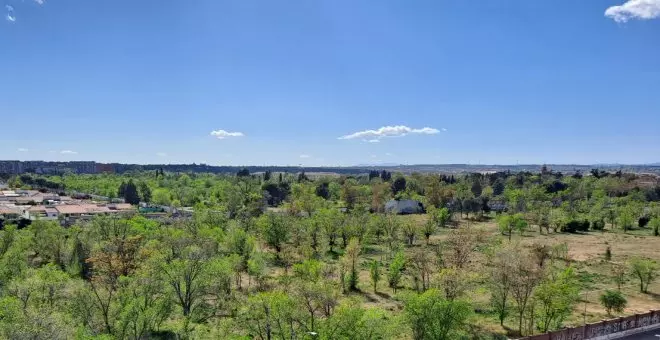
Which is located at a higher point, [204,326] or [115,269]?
[115,269]

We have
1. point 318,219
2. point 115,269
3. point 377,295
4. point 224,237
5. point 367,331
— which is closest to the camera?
point 367,331

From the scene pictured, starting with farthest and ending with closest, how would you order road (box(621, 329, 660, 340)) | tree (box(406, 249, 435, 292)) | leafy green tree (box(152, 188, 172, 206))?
leafy green tree (box(152, 188, 172, 206)) → tree (box(406, 249, 435, 292)) → road (box(621, 329, 660, 340))

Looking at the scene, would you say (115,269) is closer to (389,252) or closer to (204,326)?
(204,326)

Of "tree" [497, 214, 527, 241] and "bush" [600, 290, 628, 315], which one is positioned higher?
"tree" [497, 214, 527, 241]

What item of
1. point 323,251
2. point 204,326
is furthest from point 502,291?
point 323,251

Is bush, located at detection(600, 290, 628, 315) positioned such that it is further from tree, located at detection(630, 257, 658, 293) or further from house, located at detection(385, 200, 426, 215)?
house, located at detection(385, 200, 426, 215)

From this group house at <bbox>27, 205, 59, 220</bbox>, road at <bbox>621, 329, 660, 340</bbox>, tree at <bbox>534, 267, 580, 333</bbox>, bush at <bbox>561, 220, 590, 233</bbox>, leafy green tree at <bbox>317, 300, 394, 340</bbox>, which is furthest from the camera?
house at <bbox>27, 205, 59, 220</bbox>

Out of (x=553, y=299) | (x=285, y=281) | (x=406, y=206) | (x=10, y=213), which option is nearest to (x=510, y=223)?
(x=406, y=206)

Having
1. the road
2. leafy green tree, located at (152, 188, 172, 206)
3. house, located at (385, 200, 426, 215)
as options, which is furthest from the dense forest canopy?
leafy green tree, located at (152, 188, 172, 206)
